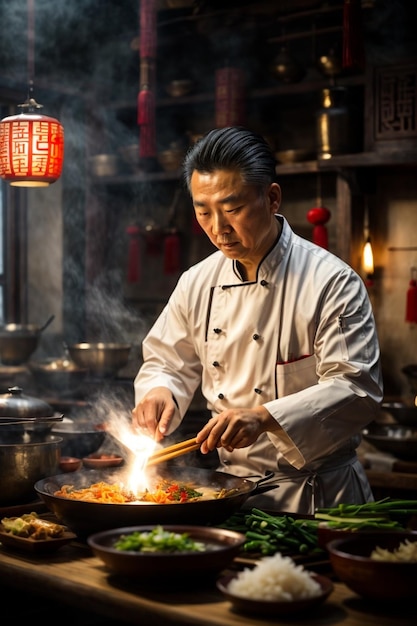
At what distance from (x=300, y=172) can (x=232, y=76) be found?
903 millimetres

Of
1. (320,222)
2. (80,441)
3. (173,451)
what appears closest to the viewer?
(173,451)

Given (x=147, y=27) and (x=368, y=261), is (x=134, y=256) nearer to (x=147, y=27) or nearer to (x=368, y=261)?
(x=147, y=27)

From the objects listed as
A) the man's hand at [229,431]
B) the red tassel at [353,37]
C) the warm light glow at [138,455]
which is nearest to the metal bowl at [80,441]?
the warm light glow at [138,455]

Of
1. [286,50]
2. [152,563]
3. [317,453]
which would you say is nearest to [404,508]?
[317,453]

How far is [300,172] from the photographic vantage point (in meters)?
6.55

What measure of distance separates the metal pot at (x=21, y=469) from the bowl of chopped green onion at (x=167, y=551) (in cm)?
89

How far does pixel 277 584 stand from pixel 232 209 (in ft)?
5.55

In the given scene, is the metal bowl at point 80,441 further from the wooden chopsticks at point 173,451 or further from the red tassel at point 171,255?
the red tassel at point 171,255

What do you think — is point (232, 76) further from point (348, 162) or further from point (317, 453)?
point (317, 453)

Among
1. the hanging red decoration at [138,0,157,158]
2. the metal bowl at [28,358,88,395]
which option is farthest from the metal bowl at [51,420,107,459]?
the hanging red decoration at [138,0,157,158]

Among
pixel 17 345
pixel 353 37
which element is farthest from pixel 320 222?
pixel 17 345

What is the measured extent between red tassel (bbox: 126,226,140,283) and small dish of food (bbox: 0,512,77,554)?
15.3 ft

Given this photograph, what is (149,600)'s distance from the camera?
7.29 feet

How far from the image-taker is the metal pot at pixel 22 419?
3.46m
